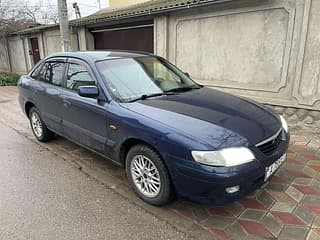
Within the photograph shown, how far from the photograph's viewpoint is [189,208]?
2.75m

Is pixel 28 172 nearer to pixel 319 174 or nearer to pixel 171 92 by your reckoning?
pixel 171 92

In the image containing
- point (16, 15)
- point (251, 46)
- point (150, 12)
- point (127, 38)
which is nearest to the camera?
point (251, 46)

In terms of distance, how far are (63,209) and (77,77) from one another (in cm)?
179

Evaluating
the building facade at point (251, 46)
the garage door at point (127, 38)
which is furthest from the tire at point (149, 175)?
the garage door at point (127, 38)

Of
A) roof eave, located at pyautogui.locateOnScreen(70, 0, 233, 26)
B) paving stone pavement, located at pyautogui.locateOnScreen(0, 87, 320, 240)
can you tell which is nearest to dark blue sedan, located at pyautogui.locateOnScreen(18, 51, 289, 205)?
paving stone pavement, located at pyautogui.locateOnScreen(0, 87, 320, 240)

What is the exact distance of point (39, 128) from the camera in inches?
184

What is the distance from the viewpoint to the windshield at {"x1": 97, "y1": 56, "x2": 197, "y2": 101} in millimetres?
3115

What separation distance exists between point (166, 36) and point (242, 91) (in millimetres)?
2596

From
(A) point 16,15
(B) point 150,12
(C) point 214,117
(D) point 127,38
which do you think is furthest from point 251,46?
(A) point 16,15

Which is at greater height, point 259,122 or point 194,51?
point 194,51

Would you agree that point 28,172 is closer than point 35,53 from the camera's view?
Yes

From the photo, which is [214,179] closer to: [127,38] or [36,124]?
[36,124]

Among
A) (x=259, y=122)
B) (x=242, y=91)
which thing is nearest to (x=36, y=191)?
(x=259, y=122)

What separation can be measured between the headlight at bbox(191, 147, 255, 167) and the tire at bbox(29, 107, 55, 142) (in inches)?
129
